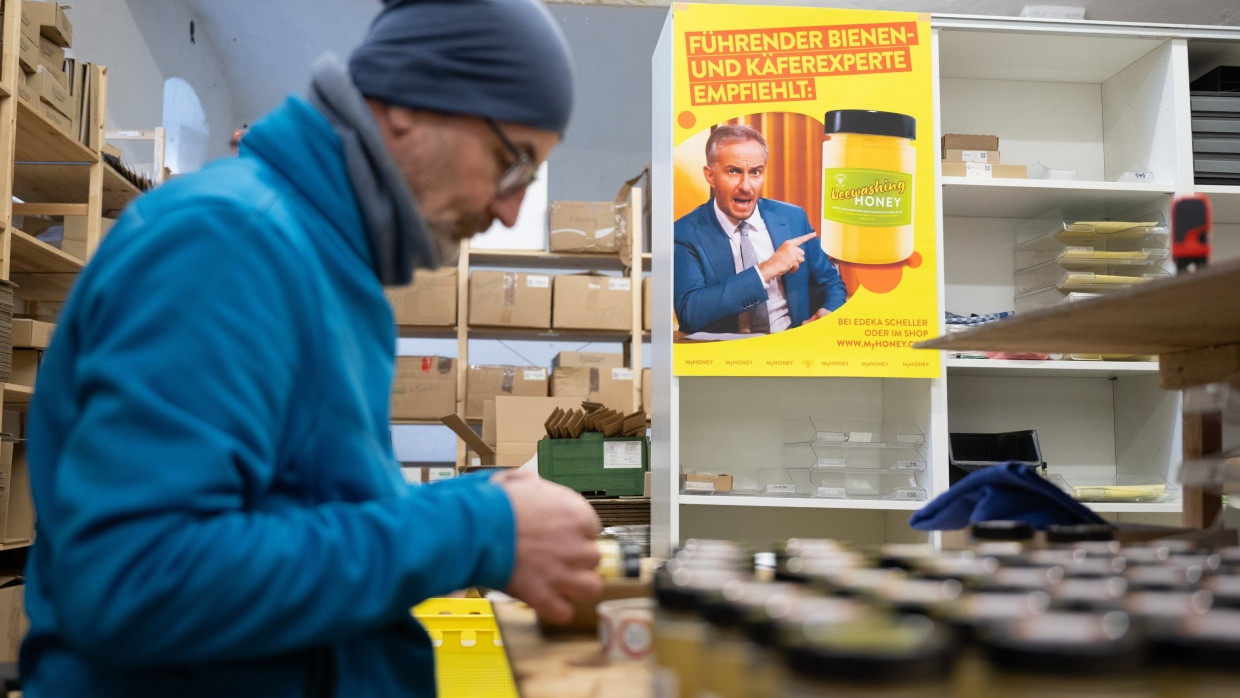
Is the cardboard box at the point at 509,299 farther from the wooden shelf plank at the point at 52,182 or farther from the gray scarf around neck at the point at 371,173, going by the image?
the gray scarf around neck at the point at 371,173

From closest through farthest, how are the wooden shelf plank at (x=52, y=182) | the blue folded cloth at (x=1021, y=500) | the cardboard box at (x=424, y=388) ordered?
the blue folded cloth at (x=1021, y=500), the wooden shelf plank at (x=52, y=182), the cardboard box at (x=424, y=388)

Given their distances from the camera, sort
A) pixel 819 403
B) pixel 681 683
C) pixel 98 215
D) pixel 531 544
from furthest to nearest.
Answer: pixel 98 215
pixel 819 403
pixel 531 544
pixel 681 683

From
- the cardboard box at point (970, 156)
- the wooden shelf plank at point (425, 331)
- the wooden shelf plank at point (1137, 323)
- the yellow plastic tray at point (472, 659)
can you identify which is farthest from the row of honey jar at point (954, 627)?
the wooden shelf plank at point (425, 331)

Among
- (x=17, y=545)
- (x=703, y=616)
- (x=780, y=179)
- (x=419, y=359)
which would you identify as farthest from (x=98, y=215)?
(x=703, y=616)

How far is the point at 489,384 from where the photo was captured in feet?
17.7

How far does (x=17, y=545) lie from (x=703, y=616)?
12.2 ft

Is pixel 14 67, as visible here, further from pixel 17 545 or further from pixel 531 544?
pixel 531 544

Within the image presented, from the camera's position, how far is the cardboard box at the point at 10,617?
330 centimetres

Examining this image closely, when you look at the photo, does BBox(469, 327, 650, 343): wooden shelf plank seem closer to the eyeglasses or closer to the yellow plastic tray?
the yellow plastic tray

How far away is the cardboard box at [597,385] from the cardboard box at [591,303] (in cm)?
24

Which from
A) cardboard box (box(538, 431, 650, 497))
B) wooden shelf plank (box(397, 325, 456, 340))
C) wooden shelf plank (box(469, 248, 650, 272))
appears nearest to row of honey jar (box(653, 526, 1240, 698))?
cardboard box (box(538, 431, 650, 497))

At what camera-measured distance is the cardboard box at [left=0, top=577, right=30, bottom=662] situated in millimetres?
3299

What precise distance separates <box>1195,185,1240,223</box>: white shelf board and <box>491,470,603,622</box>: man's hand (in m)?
3.00

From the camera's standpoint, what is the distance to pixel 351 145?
0.89 metres
